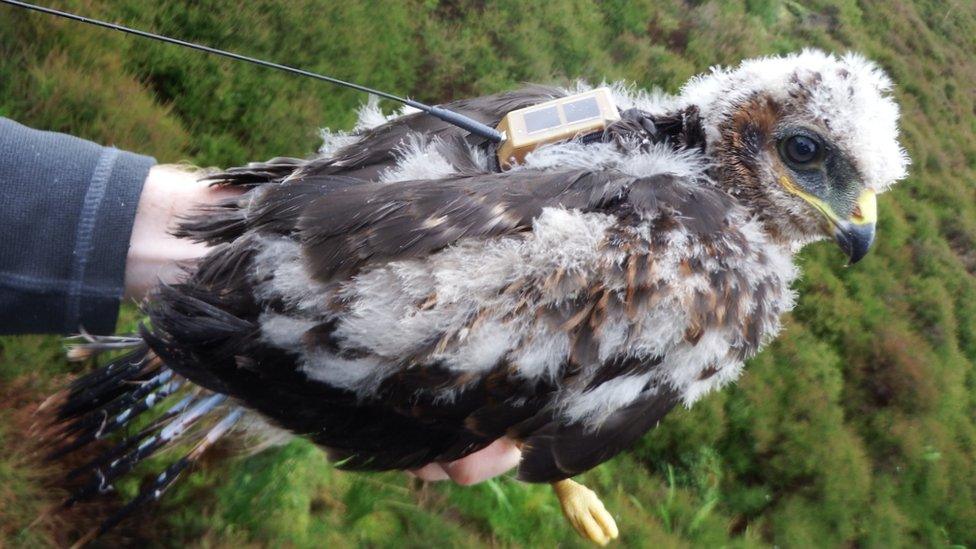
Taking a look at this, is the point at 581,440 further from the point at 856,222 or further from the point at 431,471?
the point at 856,222

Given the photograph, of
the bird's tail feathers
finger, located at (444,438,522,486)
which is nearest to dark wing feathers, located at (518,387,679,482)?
finger, located at (444,438,522,486)

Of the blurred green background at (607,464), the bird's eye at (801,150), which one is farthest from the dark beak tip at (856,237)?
the blurred green background at (607,464)

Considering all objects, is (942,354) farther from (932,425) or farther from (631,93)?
(631,93)

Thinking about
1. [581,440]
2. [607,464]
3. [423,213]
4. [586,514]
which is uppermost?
[423,213]

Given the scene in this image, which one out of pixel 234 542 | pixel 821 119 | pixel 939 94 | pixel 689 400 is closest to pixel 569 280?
pixel 689 400

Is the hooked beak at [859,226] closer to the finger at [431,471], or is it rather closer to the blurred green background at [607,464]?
the finger at [431,471]

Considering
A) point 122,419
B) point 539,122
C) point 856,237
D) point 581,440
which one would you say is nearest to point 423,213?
point 539,122

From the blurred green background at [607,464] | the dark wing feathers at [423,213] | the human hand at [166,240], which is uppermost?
the dark wing feathers at [423,213]
